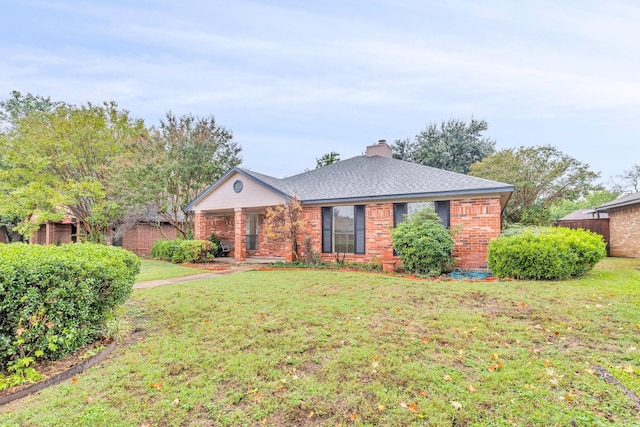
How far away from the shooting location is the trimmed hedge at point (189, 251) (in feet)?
46.0

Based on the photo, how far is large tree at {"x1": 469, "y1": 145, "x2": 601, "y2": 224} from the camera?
17.4 m

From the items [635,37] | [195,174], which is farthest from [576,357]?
[195,174]

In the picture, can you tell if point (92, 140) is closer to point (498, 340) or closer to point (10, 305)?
point (10, 305)

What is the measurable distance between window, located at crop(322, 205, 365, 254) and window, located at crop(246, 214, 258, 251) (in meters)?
4.99

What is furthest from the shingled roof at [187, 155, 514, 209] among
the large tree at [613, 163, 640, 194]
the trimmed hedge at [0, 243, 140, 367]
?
the large tree at [613, 163, 640, 194]

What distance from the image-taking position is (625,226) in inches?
549

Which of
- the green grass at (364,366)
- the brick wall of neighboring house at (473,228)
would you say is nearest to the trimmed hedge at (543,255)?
the brick wall of neighboring house at (473,228)

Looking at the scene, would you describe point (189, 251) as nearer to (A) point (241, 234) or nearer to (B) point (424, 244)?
(A) point (241, 234)

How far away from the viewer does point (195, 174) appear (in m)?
17.7

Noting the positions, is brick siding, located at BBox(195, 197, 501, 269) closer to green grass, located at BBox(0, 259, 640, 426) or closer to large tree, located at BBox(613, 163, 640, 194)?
green grass, located at BBox(0, 259, 640, 426)

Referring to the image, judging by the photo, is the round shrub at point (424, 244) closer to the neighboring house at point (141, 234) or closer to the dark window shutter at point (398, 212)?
the dark window shutter at point (398, 212)

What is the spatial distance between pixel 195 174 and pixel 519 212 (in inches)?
751

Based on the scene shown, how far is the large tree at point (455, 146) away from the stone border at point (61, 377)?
2546 centimetres

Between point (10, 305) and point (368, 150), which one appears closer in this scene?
point (10, 305)
